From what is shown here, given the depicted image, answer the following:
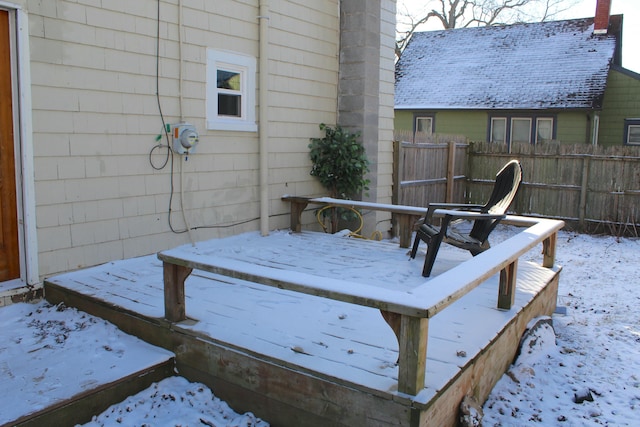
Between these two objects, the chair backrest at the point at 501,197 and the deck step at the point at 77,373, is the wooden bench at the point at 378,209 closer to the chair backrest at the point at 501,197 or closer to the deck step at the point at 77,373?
the chair backrest at the point at 501,197

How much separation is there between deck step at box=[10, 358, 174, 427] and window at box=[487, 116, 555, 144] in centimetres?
1349

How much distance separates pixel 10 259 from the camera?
405 cm

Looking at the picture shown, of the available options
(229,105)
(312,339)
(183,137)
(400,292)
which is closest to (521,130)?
(229,105)

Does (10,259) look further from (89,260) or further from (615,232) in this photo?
(615,232)

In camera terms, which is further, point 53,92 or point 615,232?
point 615,232

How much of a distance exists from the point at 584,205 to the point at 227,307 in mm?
7934

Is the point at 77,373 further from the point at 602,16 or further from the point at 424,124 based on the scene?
the point at 602,16

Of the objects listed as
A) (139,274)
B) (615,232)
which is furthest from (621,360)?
(615,232)

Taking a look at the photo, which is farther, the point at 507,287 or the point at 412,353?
the point at 507,287

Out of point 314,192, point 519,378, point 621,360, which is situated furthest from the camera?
point 314,192

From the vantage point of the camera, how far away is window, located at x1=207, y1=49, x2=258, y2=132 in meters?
5.46

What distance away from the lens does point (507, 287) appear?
12.2 ft

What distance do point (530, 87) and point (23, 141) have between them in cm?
1373

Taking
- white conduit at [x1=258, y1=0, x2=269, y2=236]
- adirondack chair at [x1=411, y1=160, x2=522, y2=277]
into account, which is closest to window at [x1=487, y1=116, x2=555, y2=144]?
adirondack chair at [x1=411, y1=160, x2=522, y2=277]
